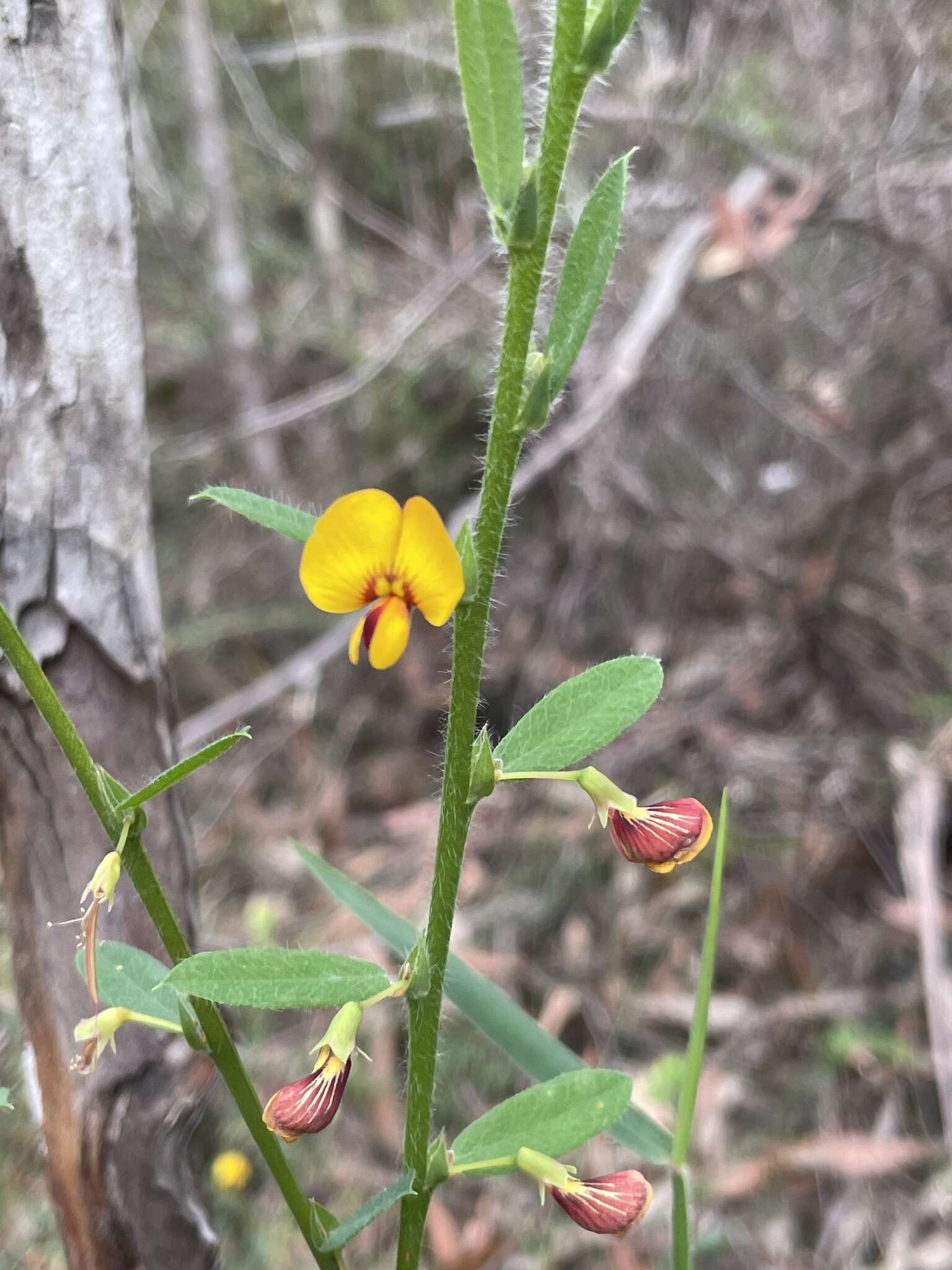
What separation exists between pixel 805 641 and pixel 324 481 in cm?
169

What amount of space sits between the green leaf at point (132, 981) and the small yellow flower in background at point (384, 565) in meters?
0.29

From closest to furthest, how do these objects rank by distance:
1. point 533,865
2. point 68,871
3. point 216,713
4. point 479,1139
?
1. point 479,1139
2. point 68,871
3. point 216,713
4. point 533,865

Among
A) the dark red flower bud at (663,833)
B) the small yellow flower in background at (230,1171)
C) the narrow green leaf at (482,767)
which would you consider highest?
the narrow green leaf at (482,767)

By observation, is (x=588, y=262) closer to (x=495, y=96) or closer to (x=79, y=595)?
(x=495, y=96)

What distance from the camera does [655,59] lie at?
2.41 metres

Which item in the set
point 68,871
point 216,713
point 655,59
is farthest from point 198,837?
point 655,59

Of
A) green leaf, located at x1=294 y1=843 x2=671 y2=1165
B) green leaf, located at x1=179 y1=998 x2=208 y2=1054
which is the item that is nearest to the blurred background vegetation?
green leaf, located at x1=294 y1=843 x2=671 y2=1165

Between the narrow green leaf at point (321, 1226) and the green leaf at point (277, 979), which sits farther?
the narrow green leaf at point (321, 1226)

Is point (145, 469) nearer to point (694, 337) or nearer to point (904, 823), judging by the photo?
point (904, 823)

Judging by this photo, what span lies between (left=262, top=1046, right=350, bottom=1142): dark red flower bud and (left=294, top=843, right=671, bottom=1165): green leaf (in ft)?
0.70

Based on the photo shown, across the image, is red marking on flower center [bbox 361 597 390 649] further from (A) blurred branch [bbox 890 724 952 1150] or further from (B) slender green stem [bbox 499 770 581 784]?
(A) blurred branch [bbox 890 724 952 1150]

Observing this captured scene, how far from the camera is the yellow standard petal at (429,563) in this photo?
478 mm

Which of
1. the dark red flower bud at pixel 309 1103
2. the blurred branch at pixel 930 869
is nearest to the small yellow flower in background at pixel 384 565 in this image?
the dark red flower bud at pixel 309 1103

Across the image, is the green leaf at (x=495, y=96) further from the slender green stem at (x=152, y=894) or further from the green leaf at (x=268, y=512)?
the slender green stem at (x=152, y=894)
